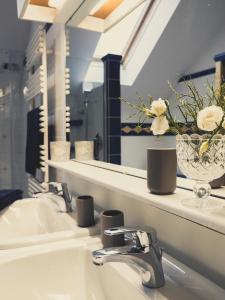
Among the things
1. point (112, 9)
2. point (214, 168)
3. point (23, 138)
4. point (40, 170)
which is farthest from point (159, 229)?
point (23, 138)

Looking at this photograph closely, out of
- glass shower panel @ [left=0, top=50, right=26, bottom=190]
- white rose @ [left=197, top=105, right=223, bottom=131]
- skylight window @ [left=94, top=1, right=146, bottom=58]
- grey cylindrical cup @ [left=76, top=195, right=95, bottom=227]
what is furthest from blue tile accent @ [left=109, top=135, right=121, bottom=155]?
glass shower panel @ [left=0, top=50, right=26, bottom=190]

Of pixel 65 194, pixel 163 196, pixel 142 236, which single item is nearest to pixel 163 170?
pixel 163 196

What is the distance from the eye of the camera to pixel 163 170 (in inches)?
29.7

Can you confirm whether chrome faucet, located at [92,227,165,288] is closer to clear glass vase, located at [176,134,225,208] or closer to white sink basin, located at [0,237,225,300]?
white sink basin, located at [0,237,225,300]

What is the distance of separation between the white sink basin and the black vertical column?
1.34ft

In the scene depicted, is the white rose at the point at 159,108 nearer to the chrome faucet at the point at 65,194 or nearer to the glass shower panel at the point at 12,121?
the chrome faucet at the point at 65,194

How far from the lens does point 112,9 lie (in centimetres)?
157

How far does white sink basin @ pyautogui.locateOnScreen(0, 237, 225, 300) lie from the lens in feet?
2.47

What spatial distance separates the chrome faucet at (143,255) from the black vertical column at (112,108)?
0.53 meters

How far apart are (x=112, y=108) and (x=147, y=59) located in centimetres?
29

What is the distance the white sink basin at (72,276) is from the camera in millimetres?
751

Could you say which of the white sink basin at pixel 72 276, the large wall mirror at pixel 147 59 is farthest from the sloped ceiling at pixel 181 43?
the white sink basin at pixel 72 276

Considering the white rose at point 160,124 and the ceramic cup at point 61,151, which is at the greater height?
the white rose at point 160,124

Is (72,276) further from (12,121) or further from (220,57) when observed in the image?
(12,121)
